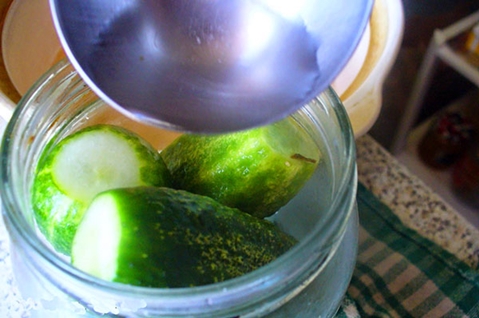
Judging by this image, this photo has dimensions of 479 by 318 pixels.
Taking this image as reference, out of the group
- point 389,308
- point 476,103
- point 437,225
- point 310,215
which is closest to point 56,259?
point 310,215

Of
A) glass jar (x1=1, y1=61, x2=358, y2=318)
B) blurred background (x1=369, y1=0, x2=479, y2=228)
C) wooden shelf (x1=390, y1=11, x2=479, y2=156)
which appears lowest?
blurred background (x1=369, y1=0, x2=479, y2=228)

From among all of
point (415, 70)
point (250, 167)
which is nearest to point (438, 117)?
point (415, 70)

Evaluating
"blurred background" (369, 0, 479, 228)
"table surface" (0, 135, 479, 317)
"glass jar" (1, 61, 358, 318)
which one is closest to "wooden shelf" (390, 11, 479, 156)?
"blurred background" (369, 0, 479, 228)

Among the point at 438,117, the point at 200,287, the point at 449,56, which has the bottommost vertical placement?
the point at 438,117

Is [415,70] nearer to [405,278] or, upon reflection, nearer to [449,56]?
[449,56]

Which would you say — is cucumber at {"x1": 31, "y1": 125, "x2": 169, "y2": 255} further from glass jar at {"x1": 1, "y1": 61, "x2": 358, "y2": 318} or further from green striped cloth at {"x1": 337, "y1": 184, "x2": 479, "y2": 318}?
green striped cloth at {"x1": 337, "y1": 184, "x2": 479, "y2": 318}

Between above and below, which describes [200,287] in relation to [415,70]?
above
